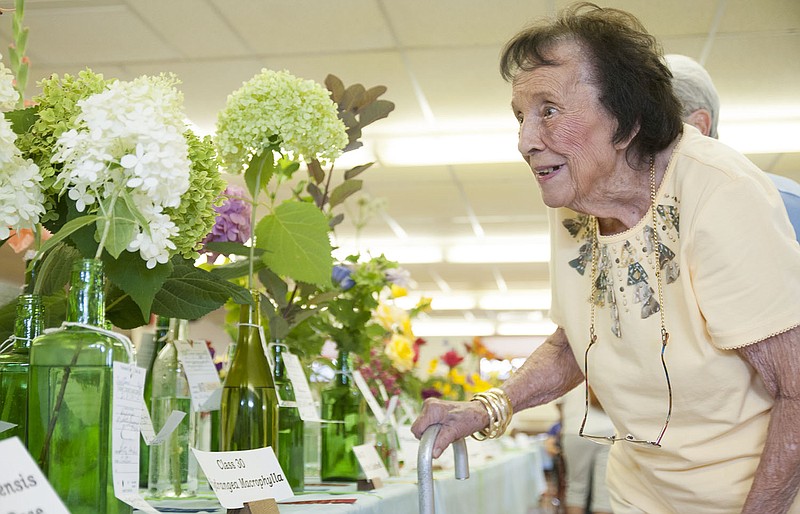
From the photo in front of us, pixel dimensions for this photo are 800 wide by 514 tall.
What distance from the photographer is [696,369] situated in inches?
42.3

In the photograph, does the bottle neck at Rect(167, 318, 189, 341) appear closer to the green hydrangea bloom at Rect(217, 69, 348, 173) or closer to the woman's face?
the green hydrangea bloom at Rect(217, 69, 348, 173)

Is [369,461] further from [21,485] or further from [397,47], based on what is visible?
[397,47]

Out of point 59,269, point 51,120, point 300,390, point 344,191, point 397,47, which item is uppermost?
point 397,47

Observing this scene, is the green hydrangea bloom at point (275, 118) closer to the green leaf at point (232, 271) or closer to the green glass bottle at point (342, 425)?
the green leaf at point (232, 271)

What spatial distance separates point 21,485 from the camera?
0.50m

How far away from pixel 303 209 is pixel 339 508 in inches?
13.9

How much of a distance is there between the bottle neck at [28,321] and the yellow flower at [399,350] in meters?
1.20

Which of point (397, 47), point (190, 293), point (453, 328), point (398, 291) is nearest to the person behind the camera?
point (190, 293)

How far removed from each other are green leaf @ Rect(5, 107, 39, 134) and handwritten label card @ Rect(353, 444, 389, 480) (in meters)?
0.73

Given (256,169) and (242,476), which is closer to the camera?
(242,476)

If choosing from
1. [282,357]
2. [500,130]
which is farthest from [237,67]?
[282,357]

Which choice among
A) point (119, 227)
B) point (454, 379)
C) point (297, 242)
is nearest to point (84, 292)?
point (119, 227)

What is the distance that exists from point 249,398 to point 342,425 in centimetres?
49

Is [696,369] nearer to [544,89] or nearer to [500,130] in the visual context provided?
[544,89]
